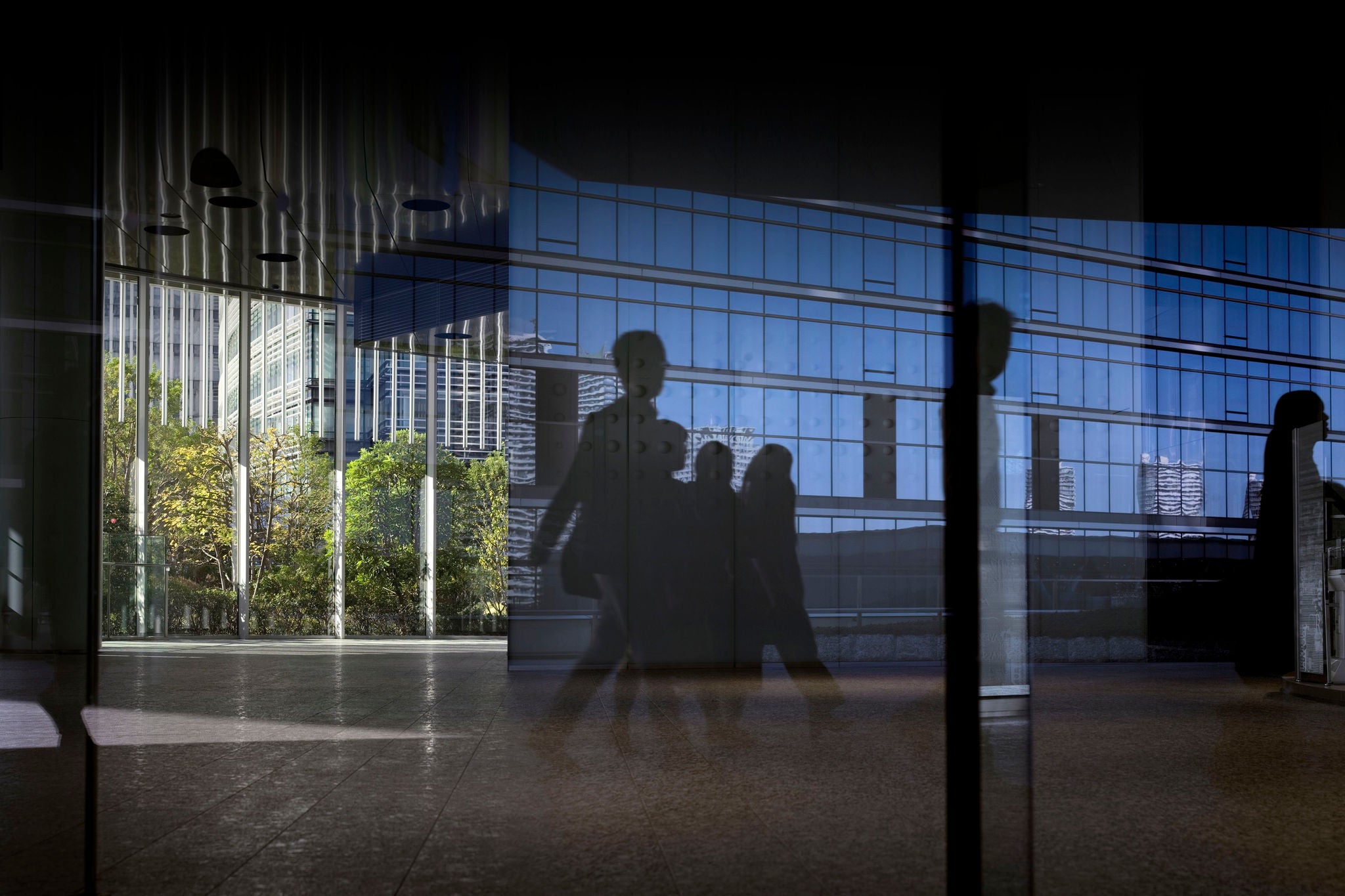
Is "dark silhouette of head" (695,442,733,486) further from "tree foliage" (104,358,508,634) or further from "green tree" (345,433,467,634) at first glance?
"green tree" (345,433,467,634)

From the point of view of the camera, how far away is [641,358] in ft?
25.8

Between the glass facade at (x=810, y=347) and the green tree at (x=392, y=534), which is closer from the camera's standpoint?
the glass facade at (x=810, y=347)

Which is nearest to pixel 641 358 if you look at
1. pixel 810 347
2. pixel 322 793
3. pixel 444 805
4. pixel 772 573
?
pixel 810 347

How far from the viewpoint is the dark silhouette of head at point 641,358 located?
7.91 meters

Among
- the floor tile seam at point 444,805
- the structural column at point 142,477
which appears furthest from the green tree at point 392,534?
the floor tile seam at point 444,805

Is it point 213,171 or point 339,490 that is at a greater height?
point 213,171

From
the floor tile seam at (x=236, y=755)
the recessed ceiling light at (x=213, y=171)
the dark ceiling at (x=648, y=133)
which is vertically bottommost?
the floor tile seam at (x=236, y=755)

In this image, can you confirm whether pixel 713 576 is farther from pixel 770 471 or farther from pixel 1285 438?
pixel 1285 438

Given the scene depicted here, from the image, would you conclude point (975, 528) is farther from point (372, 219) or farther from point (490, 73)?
point (372, 219)

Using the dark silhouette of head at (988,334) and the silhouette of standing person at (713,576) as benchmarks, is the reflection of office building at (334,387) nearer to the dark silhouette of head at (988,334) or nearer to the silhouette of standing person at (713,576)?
the silhouette of standing person at (713,576)

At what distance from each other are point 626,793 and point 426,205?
27.0 feet

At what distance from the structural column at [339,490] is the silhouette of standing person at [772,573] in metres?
6.99

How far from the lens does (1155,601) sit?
10.0 m

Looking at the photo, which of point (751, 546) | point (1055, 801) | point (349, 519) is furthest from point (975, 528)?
point (349, 519)
